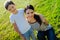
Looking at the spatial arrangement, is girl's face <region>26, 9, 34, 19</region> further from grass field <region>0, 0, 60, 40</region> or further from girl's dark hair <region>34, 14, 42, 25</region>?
grass field <region>0, 0, 60, 40</region>

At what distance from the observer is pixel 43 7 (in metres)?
5.11

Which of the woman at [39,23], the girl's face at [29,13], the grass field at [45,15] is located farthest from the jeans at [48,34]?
the grass field at [45,15]

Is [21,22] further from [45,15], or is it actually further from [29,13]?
[45,15]

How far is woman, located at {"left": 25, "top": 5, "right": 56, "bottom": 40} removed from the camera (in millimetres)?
3342

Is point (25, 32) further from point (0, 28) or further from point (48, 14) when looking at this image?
point (0, 28)

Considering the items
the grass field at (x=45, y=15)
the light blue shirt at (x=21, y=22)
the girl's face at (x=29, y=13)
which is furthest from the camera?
the grass field at (x=45, y=15)

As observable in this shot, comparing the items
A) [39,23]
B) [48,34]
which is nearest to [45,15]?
[48,34]

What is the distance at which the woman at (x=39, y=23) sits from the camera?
3.34m

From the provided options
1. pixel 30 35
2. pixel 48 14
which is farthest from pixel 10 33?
pixel 30 35

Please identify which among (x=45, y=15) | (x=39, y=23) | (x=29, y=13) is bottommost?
(x=45, y=15)

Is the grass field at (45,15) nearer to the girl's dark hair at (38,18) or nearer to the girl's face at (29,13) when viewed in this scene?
the girl's dark hair at (38,18)

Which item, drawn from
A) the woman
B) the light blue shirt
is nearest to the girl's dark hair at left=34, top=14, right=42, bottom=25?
the woman

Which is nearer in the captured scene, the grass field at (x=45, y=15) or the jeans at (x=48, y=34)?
the jeans at (x=48, y=34)

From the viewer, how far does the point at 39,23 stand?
11.2 feet
